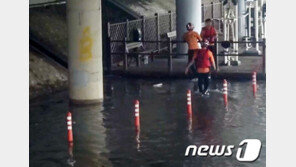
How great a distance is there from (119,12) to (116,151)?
23.8 m

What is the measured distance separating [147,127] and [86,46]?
559cm

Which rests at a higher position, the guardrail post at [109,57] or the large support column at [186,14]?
the large support column at [186,14]

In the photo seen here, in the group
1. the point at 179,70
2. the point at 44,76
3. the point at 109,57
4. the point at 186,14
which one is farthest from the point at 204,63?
the point at 186,14

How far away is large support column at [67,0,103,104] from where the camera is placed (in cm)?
2575

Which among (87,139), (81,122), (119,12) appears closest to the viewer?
(87,139)

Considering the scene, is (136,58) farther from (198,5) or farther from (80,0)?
(80,0)

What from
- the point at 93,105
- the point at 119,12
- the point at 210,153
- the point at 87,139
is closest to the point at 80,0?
the point at 93,105

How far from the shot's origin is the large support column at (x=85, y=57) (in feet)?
84.5

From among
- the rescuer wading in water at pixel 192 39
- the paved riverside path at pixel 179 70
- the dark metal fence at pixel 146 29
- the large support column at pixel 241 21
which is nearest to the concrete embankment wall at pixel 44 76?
the paved riverside path at pixel 179 70

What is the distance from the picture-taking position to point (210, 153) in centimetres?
1772

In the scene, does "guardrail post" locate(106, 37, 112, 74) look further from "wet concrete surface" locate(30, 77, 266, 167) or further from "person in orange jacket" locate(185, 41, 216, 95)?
"person in orange jacket" locate(185, 41, 216, 95)

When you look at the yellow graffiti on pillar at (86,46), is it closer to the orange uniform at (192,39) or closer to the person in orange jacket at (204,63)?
the person in orange jacket at (204,63)

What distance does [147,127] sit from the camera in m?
21.2

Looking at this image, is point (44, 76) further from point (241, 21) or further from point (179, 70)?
point (241, 21)
